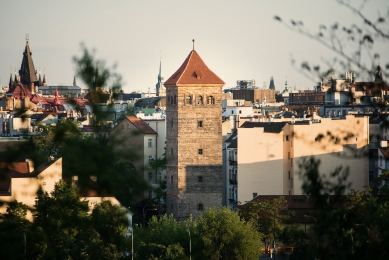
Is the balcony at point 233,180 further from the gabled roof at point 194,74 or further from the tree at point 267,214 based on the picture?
the tree at point 267,214

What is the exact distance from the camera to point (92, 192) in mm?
17281

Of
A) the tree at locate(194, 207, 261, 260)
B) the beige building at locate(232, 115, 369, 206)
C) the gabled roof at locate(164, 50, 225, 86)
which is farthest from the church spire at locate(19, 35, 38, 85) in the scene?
the tree at locate(194, 207, 261, 260)

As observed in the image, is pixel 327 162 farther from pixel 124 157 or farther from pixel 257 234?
pixel 124 157

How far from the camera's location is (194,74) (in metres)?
64.3

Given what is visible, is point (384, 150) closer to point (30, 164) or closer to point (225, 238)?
point (225, 238)

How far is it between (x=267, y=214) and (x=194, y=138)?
11.8 metres

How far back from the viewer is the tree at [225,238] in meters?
45.9

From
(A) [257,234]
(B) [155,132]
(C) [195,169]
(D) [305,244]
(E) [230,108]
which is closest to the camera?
(D) [305,244]

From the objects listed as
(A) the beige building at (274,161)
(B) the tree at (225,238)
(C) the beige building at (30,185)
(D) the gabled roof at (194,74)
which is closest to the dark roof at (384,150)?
(A) the beige building at (274,161)

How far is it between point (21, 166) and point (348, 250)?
5138mm

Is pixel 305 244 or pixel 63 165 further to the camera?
pixel 305 244

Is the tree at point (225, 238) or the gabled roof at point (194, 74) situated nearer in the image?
the tree at point (225, 238)

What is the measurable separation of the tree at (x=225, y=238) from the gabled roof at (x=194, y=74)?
1610 cm

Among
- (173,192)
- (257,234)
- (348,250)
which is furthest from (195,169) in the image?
(348,250)
